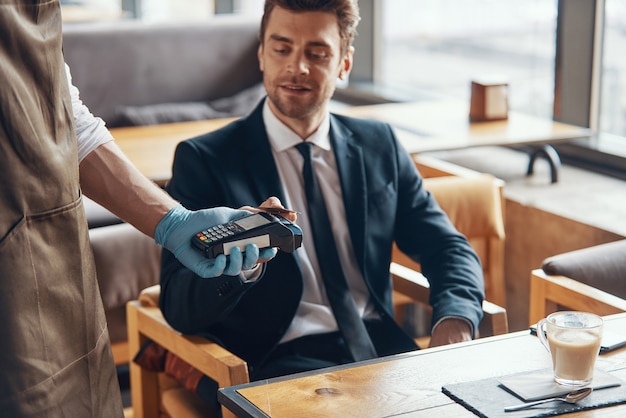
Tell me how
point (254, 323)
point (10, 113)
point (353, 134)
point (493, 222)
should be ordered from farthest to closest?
point (493, 222) < point (353, 134) < point (254, 323) < point (10, 113)

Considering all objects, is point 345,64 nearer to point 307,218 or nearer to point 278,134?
point 278,134

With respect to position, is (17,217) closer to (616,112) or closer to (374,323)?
(374,323)

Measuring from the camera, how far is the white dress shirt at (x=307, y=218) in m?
2.30

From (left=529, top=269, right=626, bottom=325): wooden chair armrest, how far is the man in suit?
142mm

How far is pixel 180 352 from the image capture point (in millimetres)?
2164

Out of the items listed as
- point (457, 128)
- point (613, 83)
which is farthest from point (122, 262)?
point (613, 83)

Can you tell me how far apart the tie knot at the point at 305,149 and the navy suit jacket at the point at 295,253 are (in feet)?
0.24

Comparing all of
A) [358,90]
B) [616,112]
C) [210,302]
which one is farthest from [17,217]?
[358,90]

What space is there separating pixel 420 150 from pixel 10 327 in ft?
6.84

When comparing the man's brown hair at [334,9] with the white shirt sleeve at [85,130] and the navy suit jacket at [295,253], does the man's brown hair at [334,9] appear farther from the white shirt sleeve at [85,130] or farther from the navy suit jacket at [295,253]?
the white shirt sleeve at [85,130]

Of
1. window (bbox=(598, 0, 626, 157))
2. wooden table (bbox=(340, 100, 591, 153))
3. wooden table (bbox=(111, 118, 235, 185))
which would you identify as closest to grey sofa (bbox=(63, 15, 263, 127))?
wooden table (bbox=(111, 118, 235, 185))

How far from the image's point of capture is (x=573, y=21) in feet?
12.1

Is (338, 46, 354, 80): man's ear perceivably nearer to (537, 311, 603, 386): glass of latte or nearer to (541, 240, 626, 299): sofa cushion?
(541, 240, 626, 299): sofa cushion

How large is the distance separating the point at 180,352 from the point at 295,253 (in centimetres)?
32
